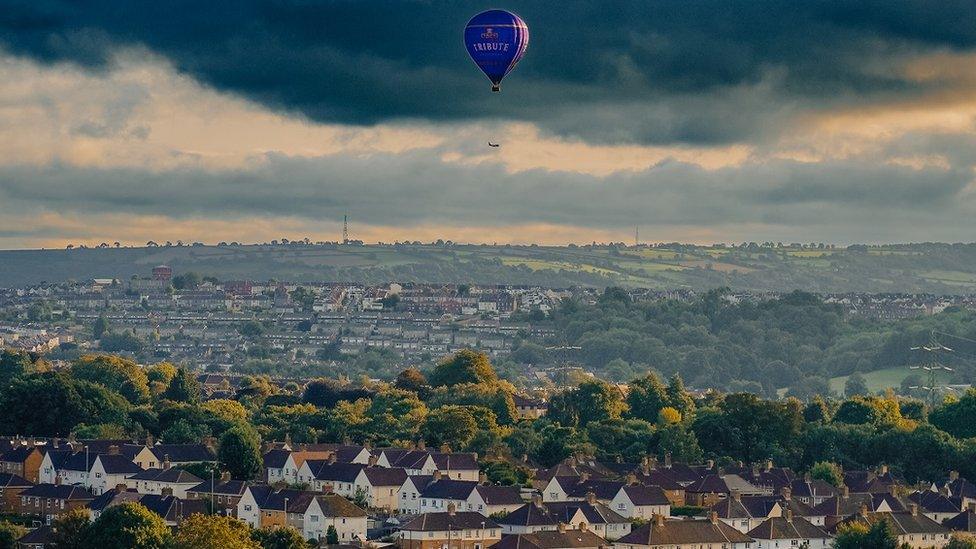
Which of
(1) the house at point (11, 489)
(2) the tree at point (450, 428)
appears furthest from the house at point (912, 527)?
(1) the house at point (11, 489)

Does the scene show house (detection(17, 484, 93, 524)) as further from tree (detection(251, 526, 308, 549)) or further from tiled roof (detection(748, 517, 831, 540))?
tiled roof (detection(748, 517, 831, 540))

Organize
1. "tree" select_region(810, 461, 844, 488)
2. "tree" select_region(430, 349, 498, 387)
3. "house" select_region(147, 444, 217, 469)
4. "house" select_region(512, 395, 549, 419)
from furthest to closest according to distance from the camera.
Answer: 1. "tree" select_region(430, 349, 498, 387)
2. "house" select_region(512, 395, 549, 419)
3. "tree" select_region(810, 461, 844, 488)
4. "house" select_region(147, 444, 217, 469)

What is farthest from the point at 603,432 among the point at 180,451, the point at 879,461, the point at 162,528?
the point at 162,528

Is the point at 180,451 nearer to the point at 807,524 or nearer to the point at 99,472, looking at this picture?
the point at 99,472

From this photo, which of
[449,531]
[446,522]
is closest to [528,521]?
[446,522]

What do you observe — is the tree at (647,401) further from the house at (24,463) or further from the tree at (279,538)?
the tree at (279,538)

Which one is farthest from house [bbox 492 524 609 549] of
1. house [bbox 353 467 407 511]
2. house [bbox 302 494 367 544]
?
house [bbox 353 467 407 511]
